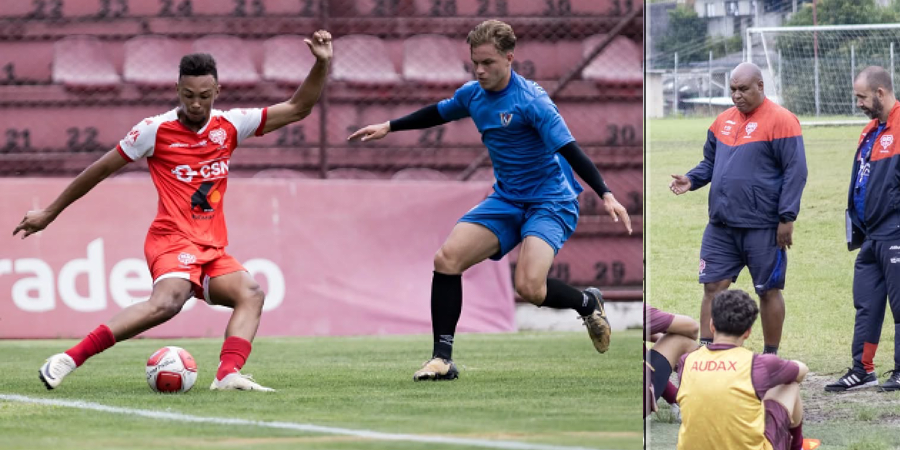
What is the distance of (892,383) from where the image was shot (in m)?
4.78

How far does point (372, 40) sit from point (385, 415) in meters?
7.32

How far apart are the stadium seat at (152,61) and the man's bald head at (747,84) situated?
7500 millimetres

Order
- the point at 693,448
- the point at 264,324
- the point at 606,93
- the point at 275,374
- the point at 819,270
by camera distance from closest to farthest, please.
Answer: the point at 693,448
the point at 819,270
the point at 275,374
the point at 264,324
the point at 606,93

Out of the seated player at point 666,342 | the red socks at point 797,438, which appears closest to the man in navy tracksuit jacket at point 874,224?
the red socks at point 797,438

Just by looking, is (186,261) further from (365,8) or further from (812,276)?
(365,8)

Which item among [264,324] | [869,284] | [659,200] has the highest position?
[659,200]

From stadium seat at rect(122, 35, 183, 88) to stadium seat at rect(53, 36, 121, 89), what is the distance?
0.19 metres

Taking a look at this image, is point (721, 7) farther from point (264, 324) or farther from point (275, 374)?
point (264, 324)

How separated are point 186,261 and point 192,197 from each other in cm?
33

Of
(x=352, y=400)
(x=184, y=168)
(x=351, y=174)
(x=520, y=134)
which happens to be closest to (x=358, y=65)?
(x=351, y=174)

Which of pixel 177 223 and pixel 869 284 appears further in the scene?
pixel 177 223

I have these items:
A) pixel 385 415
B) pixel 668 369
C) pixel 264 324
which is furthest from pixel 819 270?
pixel 264 324

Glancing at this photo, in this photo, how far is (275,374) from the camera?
6.19 meters

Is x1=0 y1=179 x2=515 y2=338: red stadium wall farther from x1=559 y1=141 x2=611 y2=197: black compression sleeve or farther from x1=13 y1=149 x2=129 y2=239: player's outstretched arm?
x1=559 y1=141 x2=611 y2=197: black compression sleeve
